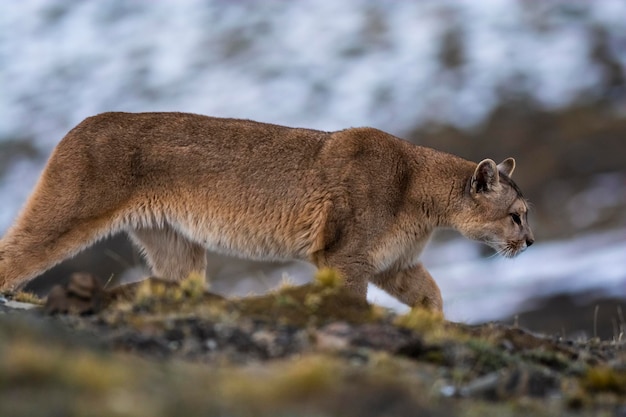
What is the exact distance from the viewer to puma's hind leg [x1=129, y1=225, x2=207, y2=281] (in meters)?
13.7

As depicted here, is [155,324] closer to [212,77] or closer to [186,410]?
[186,410]

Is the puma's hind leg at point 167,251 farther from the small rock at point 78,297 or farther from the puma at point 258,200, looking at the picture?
the small rock at point 78,297

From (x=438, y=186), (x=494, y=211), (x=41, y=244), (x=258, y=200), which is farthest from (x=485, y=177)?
(x=41, y=244)

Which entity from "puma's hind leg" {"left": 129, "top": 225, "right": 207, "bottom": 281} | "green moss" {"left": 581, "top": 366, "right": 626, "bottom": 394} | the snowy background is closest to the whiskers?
"puma's hind leg" {"left": 129, "top": 225, "right": 207, "bottom": 281}

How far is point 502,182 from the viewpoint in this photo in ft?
46.2

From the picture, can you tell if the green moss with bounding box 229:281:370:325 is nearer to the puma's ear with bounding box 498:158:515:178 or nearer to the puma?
the puma

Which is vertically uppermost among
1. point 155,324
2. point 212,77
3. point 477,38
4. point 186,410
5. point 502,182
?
point 477,38

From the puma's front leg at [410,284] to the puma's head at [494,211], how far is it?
2.90 feet

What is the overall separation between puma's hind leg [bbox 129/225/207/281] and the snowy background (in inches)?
1228

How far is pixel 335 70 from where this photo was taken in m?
76.4

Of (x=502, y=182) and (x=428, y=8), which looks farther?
(x=428, y=8)

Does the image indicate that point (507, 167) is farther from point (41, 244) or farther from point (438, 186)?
point (41, 244)

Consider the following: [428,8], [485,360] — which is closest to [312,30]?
[428,8]

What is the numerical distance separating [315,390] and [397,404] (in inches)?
22.3
